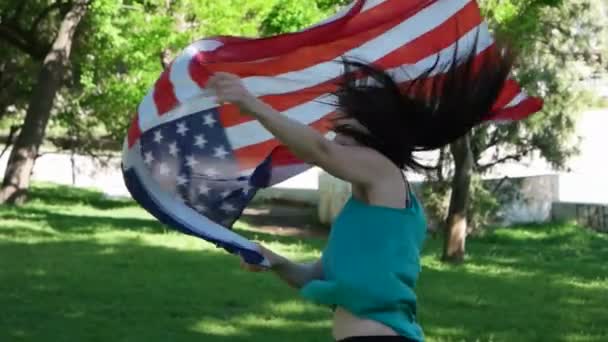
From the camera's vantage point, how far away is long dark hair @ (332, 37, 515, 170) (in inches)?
144

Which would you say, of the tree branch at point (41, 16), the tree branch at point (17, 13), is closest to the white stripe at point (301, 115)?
the tree branch at point (41, 16)

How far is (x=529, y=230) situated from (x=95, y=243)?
1252 cm

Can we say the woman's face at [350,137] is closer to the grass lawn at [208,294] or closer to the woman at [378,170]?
the woman at [378,170]

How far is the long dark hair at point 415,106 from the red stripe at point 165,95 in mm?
1013

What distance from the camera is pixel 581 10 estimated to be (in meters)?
24.5

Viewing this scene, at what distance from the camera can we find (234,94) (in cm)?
350

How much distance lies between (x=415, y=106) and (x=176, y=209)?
1189 mm

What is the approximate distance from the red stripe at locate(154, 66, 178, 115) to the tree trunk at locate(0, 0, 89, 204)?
17.3 m

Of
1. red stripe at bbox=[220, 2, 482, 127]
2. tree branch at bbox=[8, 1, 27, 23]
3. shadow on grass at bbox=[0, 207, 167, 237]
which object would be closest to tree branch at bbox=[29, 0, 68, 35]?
tree branch at bbox=[8, 1, 27, 23]

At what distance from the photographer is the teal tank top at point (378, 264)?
3.60m

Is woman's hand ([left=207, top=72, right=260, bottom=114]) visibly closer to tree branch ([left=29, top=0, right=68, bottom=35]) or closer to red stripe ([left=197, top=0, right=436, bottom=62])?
red stripe ([left=197, top=0, right=436, bottom=62])

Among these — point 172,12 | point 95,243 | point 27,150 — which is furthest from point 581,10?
point 95,243

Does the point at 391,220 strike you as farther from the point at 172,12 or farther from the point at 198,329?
the point at 172,12

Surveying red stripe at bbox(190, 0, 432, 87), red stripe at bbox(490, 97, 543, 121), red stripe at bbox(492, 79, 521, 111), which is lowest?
red stripe at bbox(490, 97, 543, 121)
